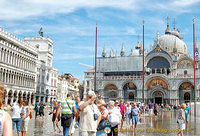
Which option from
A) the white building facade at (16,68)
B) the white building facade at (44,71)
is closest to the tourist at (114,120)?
the white building facade at (16,68)

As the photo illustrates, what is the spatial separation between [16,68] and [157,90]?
103 feet

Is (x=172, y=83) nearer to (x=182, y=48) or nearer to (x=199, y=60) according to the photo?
(x=199, y=60)

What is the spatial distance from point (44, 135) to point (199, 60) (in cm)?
6009

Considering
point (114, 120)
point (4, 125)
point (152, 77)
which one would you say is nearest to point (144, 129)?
point (114, 120)

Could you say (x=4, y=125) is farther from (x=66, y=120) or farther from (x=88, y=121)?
(x=66, y=120)

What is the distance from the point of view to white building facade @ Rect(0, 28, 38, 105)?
43.7m

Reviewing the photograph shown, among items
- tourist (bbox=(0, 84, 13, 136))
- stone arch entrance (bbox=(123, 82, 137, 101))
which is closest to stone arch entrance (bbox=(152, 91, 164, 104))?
stone arch entrance (bbox=(123, 82, 137, 101))

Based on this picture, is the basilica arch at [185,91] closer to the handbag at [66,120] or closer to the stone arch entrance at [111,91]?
the stone arch entrance at [111,91]

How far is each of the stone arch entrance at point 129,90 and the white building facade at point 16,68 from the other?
21.4 metres

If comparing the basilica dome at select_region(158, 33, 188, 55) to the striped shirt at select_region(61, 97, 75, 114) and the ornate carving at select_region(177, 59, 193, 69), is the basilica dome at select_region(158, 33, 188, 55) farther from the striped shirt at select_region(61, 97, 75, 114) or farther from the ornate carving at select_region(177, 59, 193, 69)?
the striped shirt at select_region(61, 97, 75, 114)

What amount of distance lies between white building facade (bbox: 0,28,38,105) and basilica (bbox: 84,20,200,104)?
17257 mm

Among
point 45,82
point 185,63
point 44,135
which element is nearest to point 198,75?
point 185,63

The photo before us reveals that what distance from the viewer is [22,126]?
34.9ft

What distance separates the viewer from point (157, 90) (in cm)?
6009
